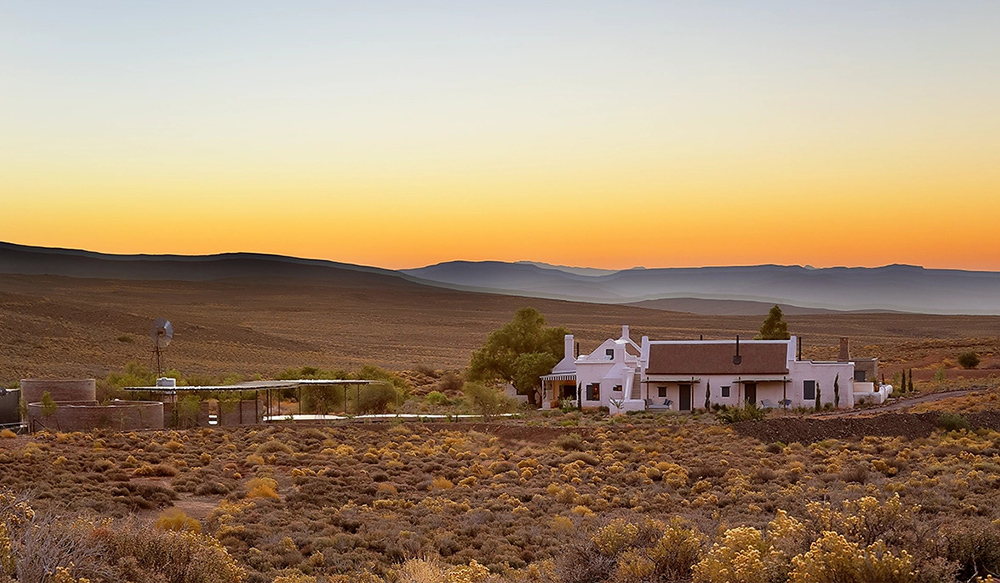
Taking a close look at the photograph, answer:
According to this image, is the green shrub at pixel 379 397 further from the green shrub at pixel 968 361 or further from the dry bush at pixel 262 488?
the green shrub at pixel 968 361

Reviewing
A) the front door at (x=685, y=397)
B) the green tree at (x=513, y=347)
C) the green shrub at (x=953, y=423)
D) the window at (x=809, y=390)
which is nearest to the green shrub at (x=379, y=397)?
the green tree at (x=513, y=347)

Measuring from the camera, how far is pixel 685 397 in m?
48.7

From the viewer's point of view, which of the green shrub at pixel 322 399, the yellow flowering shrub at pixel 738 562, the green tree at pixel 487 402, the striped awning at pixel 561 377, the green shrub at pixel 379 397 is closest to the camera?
the yellow flowering shrub at pixel 738 562

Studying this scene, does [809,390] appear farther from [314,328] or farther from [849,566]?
[314,328]

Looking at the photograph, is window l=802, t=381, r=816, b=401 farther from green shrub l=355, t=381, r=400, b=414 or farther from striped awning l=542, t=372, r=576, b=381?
green shrub l=355, t=381, r=400, b=414

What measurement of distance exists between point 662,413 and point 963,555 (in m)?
34.6

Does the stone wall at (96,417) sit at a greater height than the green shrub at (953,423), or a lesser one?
lesser

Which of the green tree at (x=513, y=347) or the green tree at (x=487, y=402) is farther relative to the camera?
the green tree at (x=513, y=347)

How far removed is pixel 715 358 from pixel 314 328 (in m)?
Result: 95.3

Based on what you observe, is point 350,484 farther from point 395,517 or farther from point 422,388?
point 422,388

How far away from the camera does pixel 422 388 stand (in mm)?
68500

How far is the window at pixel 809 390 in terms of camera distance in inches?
1884

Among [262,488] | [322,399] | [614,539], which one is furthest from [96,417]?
[614,539]

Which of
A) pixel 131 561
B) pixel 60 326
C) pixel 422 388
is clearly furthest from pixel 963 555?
pixel 60 326
